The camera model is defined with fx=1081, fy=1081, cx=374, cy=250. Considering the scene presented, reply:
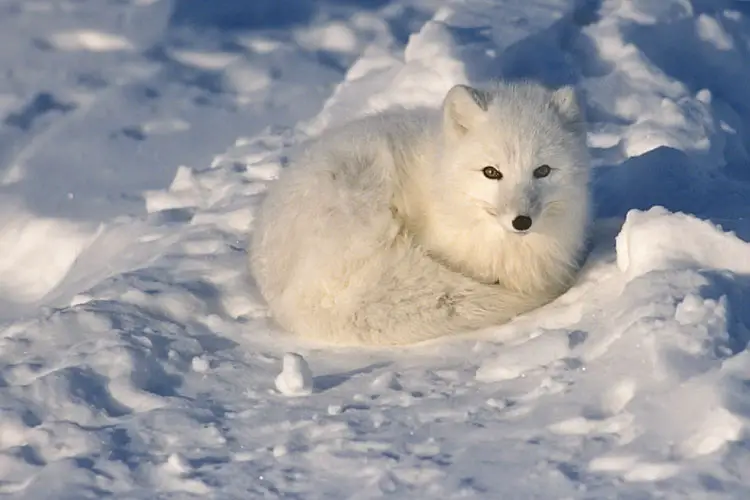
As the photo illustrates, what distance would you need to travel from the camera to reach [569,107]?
3.97 meters

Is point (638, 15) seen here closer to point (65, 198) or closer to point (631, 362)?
point (65, 198)

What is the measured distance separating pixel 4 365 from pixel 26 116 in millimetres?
2987

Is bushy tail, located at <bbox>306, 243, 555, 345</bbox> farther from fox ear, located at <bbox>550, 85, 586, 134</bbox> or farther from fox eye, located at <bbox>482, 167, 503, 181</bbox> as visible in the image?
fox ear, located at <bbox>550, 85, 586, 134</bbox>

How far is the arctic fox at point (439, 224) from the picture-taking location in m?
3.81

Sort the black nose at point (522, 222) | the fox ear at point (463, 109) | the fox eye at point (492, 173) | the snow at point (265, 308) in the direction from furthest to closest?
the fox ear at point (463, 109) < the fox eye at point (492, 173) < the black nose at point (522, 222) < the snow at point (265, 308)

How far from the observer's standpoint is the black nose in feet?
12.0

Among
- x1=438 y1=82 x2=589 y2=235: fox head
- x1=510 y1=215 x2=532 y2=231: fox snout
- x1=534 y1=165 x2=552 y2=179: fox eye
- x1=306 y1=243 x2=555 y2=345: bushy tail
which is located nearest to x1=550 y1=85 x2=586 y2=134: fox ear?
x1=438 y1=82 x2=589 y2=235: fox head

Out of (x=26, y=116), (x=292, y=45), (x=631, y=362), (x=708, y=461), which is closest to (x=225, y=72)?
(x=292, y=45)

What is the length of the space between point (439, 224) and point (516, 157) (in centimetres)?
47

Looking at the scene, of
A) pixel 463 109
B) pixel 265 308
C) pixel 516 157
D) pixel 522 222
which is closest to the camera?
pixel 522 222

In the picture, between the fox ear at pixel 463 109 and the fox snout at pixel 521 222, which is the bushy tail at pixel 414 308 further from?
the fox ear at pixel 463 109

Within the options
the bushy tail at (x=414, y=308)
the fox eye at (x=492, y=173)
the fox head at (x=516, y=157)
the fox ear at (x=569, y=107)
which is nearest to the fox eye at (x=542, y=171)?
the fox head at (x=516, y=157)

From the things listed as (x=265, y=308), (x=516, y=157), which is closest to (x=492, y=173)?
(x=516, y=157)

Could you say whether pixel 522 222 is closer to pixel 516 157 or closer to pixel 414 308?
pixel 516 157
